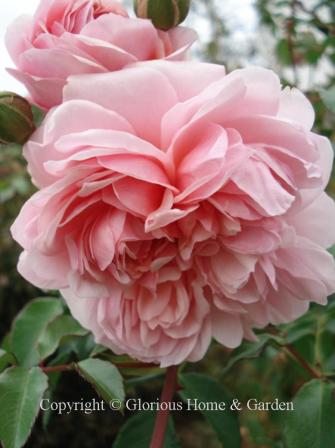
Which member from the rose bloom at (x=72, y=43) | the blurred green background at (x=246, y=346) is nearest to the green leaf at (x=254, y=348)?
the blurred green background at (x=246, y=346)

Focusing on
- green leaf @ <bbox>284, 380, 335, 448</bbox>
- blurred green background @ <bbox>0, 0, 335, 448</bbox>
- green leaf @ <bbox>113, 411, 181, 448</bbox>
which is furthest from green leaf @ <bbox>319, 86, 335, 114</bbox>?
green leaf @ <bbox>113, 411, 181, 448</bbox>

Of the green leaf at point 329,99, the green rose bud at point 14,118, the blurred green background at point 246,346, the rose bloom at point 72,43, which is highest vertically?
the rose bloom at point 72,43

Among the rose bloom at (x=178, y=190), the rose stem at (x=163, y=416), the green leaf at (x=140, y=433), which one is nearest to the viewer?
the rose bloom at (x=178, y=190)

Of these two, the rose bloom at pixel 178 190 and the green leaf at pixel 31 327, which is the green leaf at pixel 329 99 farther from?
the green leaf at pixel 31 327

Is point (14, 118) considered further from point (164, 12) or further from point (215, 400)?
point (215, 400)

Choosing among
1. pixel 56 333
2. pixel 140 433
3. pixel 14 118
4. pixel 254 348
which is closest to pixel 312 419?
pixel 254 348
